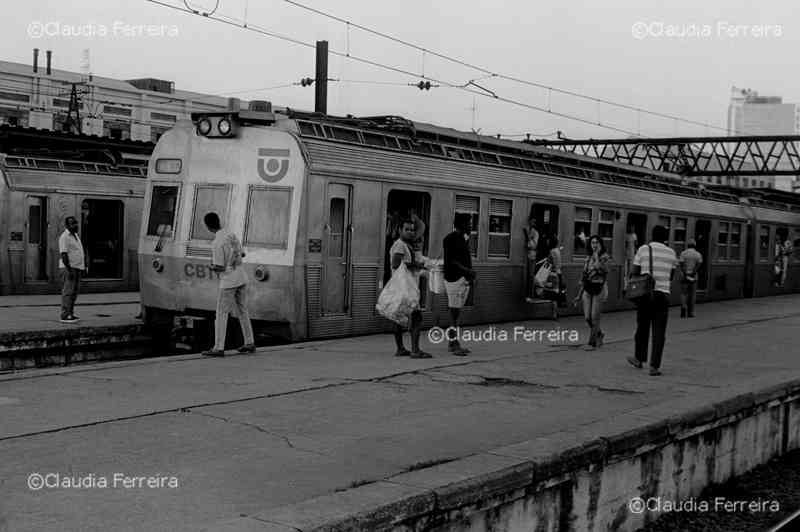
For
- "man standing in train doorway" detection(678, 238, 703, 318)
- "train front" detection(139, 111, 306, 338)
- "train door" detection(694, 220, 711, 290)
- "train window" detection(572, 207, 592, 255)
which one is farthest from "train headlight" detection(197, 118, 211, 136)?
"train door" detection(694, 220, 711, 290)

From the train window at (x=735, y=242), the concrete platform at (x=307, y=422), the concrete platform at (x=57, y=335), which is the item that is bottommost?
the concrete platform at (x=57, y=335)

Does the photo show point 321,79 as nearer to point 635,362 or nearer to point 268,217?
point 268,217

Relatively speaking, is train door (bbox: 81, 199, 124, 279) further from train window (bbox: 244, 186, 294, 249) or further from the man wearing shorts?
the man wearing shorts

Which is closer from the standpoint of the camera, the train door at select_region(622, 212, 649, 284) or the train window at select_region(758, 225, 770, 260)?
the train door at select_region(622, 212, 649, 284)

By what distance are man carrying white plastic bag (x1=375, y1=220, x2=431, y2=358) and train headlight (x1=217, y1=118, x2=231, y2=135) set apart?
116 inches

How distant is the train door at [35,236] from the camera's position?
20953mm

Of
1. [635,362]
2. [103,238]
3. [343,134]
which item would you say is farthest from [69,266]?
[635,362]

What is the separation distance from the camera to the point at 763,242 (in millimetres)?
30422

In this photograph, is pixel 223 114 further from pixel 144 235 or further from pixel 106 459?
pixel 106 459

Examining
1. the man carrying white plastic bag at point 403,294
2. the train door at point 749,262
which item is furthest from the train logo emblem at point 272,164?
the train door at point 749,262

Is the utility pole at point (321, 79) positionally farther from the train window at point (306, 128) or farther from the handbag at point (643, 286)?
the handbag at point (643, 286)

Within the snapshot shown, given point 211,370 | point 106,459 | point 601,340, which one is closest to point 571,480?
point 106,459

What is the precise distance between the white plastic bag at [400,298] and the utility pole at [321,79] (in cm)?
1314

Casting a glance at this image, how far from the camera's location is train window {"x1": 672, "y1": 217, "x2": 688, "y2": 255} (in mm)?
24295
